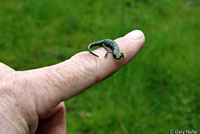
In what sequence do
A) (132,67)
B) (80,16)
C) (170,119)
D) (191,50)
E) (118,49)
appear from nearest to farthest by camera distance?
(118,49) < (170,119) < (132,67) < (191,50) < (80,16)

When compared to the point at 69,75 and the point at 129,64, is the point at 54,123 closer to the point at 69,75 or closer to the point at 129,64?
the point at 69,75

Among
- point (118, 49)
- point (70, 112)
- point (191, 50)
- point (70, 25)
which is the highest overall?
point (70, 25)

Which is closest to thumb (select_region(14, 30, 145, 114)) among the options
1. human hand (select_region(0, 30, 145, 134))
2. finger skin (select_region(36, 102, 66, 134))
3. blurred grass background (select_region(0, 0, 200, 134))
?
human hand (select_region(0, 30, 145, 134))

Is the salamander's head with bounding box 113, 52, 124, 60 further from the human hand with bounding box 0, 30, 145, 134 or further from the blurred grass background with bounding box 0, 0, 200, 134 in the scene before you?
the blurred grass background with bounding box 0, 0, 200, 134

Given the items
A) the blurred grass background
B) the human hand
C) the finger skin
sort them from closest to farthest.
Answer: the human hand < the finger skin < the blurred grass background

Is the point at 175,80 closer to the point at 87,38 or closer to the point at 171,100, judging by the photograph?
the point at 171,100

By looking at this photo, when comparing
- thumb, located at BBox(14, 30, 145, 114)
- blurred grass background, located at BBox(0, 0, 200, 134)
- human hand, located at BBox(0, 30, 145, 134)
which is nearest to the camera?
human hand, located at BBox(0, 30, 145, 134)

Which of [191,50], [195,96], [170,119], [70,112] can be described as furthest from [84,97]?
[191,50]
